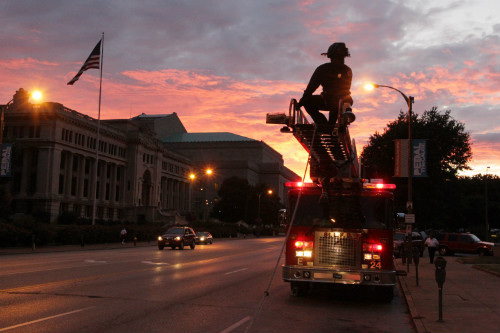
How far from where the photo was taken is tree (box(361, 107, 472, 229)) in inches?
1790

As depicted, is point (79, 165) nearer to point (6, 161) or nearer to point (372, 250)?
Answer: point (6, 161)

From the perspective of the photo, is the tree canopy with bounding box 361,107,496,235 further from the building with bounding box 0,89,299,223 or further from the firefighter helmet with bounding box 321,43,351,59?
the firefighter helmet with bounding box 321,43,351,59

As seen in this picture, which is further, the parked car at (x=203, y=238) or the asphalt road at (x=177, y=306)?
the parked car at (x=203, y=238)

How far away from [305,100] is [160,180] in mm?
113052

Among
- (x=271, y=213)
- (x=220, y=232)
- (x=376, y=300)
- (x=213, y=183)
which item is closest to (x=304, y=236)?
(x=376, y=300)

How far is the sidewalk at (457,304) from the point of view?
950 cm

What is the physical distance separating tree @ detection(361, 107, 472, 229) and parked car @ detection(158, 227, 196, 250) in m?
17.0

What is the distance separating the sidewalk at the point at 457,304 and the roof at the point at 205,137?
155 meters

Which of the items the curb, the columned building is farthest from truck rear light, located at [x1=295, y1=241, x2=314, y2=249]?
the columned building

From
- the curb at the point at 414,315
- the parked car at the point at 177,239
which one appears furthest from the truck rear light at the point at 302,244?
the parked car at the point at 177,239

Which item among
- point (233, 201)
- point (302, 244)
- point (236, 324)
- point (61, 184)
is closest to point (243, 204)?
point (233, 201)

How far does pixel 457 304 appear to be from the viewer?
40.5ft

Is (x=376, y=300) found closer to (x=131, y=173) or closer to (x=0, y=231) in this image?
(x=0, y=231)

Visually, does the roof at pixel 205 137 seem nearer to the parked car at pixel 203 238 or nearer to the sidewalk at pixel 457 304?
the parked car at pixel 203 238
